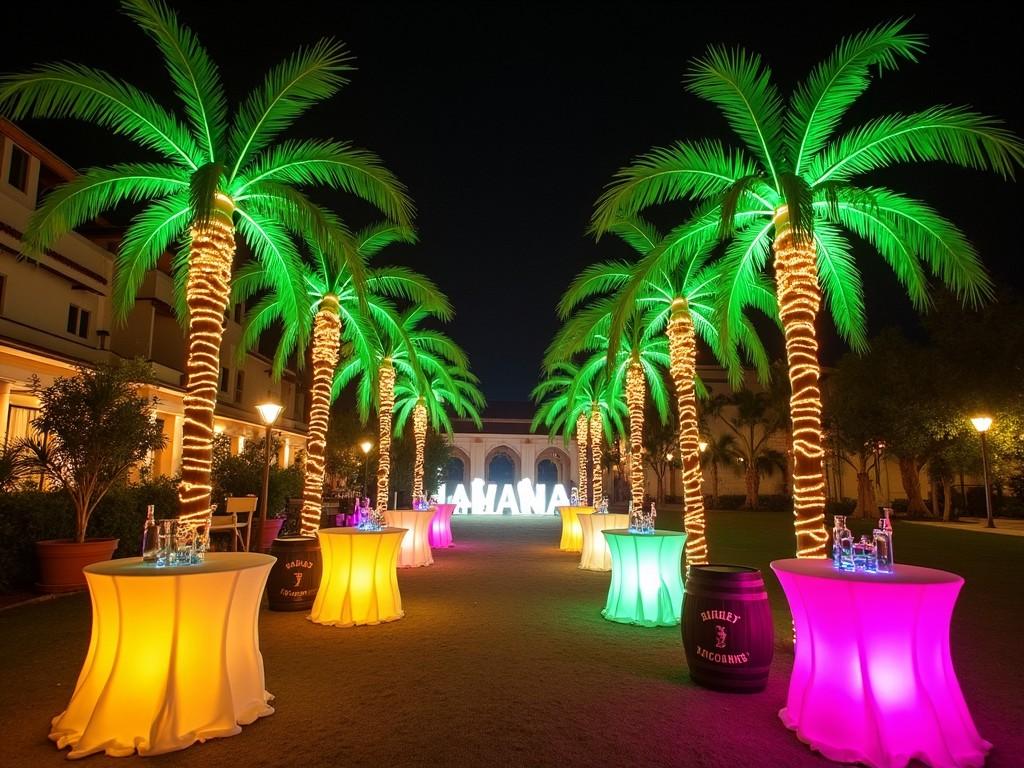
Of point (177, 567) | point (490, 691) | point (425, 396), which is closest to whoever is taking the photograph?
point (177, 567)

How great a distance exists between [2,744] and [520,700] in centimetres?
371

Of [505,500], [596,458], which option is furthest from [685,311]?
[505,500]

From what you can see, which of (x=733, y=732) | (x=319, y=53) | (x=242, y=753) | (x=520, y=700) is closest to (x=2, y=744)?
(x=242, y=753)

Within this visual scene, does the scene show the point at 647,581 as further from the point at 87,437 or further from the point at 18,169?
the point at 18,169

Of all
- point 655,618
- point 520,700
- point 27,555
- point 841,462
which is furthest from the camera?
point 841,462

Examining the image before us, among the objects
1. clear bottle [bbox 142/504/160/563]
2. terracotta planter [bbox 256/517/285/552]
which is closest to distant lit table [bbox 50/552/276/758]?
clear bottle [bbox 142/504/160/563]

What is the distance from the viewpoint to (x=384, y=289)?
1485cm

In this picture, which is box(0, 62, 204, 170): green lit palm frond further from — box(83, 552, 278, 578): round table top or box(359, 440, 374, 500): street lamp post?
box(359, 440, 374, 500): street lamp post

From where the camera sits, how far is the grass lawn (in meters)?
4.15

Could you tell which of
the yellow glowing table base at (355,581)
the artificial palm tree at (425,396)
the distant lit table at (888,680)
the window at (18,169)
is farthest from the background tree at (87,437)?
the window at (18,169)

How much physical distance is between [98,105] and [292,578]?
6.91 metres

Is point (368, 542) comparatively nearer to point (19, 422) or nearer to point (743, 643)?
point (743, 643)

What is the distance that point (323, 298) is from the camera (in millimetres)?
12617

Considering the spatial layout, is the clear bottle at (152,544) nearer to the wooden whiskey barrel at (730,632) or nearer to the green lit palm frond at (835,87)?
the wooden whiskey barrel at (730,632)
